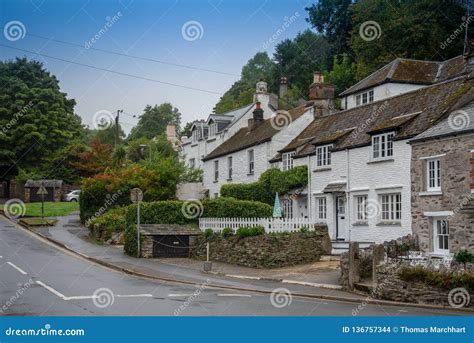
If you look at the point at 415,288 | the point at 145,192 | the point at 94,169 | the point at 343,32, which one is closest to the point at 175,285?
the point at 415,288

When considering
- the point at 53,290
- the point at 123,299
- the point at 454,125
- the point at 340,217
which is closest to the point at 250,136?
the point at 340,217

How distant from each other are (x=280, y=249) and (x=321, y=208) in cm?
863

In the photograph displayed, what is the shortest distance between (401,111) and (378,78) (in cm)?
1258

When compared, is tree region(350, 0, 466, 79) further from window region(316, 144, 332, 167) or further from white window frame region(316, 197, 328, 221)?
white window frame region(316, 197, 328, 221)

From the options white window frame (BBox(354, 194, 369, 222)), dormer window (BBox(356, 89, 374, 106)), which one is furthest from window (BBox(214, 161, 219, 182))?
white window frame (BBox(354, 194, 369, 222))

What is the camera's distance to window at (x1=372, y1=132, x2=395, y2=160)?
99.2 ft

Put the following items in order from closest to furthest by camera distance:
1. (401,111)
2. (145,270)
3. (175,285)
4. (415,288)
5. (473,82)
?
(415,288)
(175,285)
(145,270)
(473,82)
(401,111)

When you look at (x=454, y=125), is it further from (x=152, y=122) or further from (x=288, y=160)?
A: (x=152, y=122)

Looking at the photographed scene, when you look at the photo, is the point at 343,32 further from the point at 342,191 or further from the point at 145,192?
the point at 342,191

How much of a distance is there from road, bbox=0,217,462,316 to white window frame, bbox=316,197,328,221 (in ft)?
44.5

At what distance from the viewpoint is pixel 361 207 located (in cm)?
3209

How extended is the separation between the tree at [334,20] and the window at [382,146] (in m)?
40.7

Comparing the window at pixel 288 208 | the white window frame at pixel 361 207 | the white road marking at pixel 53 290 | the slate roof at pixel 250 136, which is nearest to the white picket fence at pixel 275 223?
the white window frame at pixel 361 207

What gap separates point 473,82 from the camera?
95.3 feet
